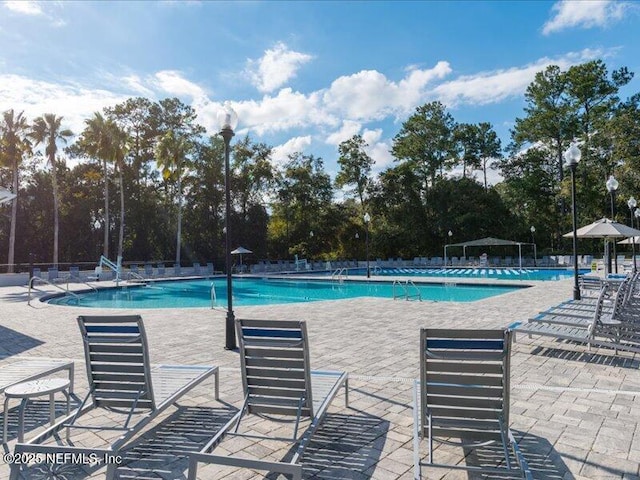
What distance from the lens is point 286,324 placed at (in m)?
2.80

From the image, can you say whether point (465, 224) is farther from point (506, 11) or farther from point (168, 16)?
point (168, 16)

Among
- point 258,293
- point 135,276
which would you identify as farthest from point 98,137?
point 258,293

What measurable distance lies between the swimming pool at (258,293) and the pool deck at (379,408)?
24.0 feet

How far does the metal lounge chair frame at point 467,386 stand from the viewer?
8.04 ft

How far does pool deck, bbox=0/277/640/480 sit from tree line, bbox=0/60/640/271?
23879 mm

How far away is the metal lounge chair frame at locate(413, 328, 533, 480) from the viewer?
2.45 m

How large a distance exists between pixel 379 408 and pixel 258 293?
1575 centimetres

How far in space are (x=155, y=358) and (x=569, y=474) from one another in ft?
16.8

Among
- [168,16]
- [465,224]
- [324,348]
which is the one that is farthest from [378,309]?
[465,224]

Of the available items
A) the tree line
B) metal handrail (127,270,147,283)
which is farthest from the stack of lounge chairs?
the tree line

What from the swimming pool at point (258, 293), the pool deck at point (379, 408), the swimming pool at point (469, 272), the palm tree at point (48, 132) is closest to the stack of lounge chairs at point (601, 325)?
the pool deck at point (379, 408)

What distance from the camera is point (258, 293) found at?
1928 centimetres

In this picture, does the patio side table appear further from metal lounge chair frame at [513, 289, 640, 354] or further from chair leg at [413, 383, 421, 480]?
metal lounge chair frame at [513, 289, 640, 354]

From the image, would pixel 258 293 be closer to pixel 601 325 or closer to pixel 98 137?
pixel 601 325
